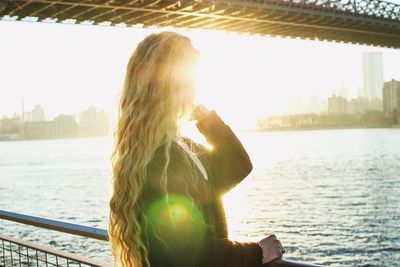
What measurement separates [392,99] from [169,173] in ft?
337

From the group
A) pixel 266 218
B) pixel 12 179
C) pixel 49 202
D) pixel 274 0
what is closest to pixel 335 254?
pixel 266 218

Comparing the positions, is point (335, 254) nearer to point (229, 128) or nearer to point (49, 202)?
point (229, 128)

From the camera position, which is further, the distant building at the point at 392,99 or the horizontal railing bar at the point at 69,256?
the distant building at the point at 392,99

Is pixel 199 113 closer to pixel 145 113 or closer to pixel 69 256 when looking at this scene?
pixel 145 113

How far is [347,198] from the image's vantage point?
33.0 meters

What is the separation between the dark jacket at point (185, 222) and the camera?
156cm

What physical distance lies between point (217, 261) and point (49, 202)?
Answer: 124 feet

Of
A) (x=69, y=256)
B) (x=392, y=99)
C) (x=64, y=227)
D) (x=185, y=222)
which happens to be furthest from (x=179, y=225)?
(x=392, y=99)

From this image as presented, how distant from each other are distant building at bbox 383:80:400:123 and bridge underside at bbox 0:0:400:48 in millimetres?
66129

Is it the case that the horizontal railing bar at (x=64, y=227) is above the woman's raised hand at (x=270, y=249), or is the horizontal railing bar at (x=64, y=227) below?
below

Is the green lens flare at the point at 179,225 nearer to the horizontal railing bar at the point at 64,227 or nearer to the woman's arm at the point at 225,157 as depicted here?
the woman's arm at the point at 225,157

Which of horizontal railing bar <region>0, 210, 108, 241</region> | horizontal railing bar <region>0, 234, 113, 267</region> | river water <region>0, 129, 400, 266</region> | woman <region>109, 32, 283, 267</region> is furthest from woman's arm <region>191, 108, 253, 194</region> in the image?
river water <region>0, 129, 400, 266</region>

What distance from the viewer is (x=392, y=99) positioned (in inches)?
3868

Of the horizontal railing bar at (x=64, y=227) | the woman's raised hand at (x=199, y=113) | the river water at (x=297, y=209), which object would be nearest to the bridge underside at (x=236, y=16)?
the river water at (x=297, y=209)
